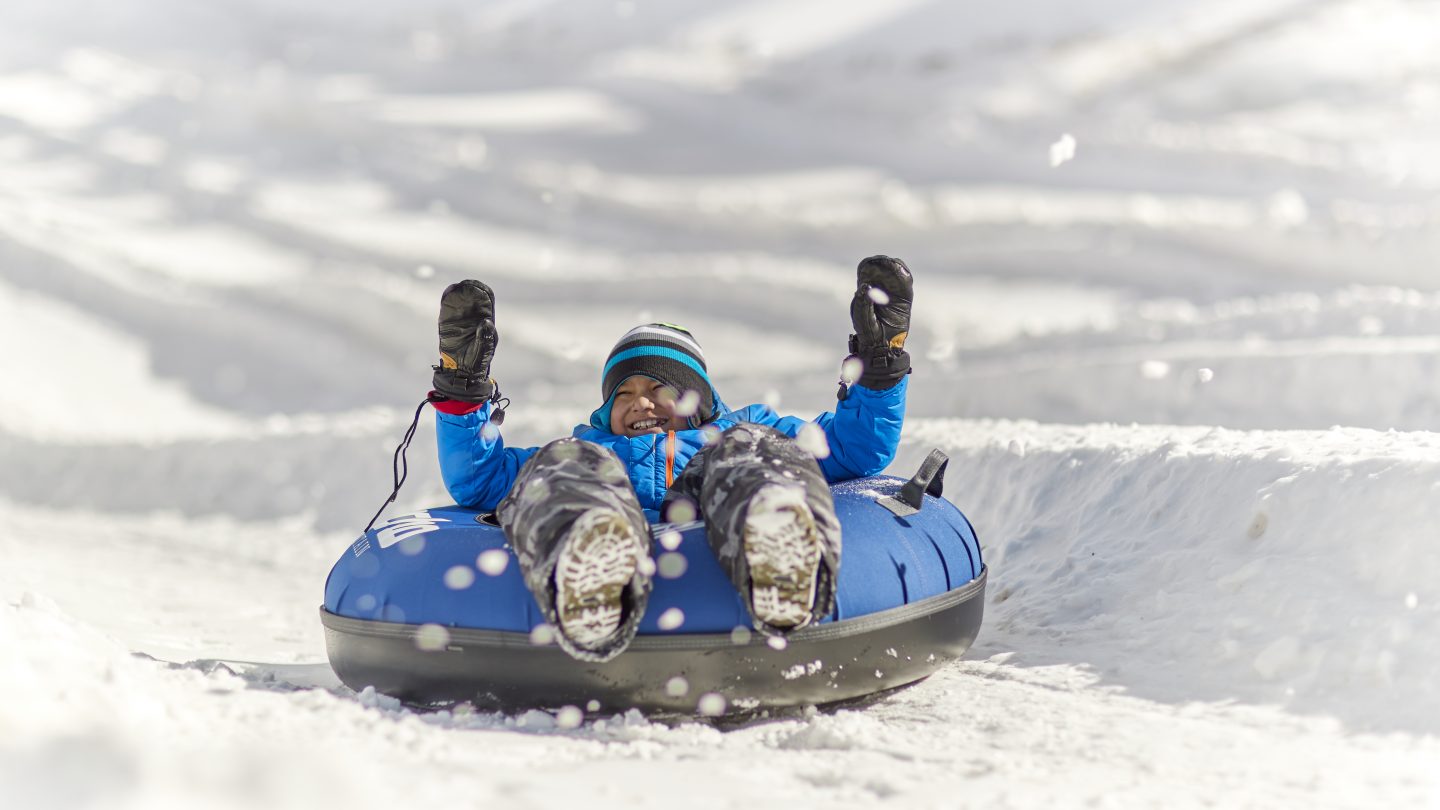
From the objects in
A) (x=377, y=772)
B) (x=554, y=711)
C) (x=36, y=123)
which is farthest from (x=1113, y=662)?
(x=36, y=123)

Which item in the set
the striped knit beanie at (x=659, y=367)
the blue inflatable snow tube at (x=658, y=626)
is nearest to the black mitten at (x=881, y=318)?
the blue inflatable snow tube at (x=658, y=626)

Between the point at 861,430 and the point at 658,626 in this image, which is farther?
the point at 861,430

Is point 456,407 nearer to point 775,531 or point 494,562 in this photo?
point 494,562

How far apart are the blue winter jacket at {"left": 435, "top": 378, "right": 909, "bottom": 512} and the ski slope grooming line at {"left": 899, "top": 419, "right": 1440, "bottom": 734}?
773mm

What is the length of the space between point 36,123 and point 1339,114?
17556mm

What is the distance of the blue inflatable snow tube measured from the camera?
2631 millimetres

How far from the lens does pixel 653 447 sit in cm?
334

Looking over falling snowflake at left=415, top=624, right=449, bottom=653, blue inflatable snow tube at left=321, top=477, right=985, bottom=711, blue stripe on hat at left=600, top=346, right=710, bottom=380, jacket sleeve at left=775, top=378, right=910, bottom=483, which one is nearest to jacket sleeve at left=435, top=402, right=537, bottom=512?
blue inflatable snow tube at left=321, top=477, right=985, bottom=711

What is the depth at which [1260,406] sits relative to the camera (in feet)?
21.4

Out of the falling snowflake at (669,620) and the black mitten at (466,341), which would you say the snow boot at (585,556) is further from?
the black mitten at (466,341)

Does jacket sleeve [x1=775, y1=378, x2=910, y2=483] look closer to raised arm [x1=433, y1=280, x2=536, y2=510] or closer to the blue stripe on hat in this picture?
the blue stripe on hat

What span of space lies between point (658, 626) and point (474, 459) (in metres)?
0.96

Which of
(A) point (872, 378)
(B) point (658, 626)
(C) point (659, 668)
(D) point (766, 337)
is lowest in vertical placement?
(C) point (659, 668)

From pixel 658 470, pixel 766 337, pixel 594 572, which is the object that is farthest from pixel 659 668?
pixel 766 337
